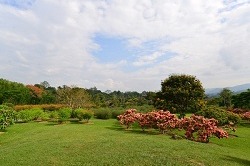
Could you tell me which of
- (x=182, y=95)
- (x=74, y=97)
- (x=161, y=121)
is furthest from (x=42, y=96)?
(x=161, y=121)

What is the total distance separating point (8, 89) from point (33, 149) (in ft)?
129

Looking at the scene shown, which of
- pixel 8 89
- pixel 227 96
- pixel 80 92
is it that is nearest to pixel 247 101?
pixel 227 96

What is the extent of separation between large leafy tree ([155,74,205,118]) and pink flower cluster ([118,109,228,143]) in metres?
5.52

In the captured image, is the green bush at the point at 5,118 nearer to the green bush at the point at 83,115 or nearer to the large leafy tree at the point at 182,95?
the green bush at the point at 83,115

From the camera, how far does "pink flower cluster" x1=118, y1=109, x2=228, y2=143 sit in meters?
14.7

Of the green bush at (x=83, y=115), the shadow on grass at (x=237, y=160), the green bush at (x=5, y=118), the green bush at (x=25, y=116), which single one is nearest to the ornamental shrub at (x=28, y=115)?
the green bush at (x=25, y=116)

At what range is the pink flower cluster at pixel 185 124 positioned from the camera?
14680 millimetres

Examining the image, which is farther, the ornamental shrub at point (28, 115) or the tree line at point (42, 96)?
the tree line at point (42, 96)

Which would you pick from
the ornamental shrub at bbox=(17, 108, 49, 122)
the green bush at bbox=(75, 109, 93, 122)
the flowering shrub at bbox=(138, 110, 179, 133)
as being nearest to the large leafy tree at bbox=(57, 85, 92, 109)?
the ornamental shrub at bbox=(17, 108, 49, 122)

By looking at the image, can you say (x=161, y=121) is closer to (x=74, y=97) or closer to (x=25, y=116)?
(x=25, y=116)

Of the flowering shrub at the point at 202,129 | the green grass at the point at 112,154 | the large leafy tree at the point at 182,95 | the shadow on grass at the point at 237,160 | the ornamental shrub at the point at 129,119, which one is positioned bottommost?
the shadow on grass at the point at 237,160

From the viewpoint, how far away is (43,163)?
29.7ft

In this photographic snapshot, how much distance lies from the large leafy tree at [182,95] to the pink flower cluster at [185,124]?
5.52 metres

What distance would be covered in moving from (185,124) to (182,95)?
783 centimetres
